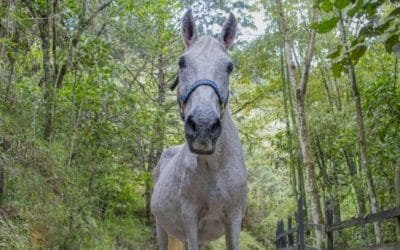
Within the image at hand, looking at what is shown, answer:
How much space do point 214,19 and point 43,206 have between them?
23.9 feet

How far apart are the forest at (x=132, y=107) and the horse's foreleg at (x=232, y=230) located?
913 millimetres

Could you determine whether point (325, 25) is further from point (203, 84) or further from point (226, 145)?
point (226, 145)

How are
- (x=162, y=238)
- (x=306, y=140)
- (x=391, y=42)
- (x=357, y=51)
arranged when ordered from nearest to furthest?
1. (x=391, y=42)
2. (x=357, y=51)
3. (x=162, y=238)
4. (x=306, y=140)

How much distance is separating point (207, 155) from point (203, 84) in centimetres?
36

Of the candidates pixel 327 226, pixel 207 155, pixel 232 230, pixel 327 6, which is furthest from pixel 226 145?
pixel 327 226

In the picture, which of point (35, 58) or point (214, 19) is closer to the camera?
point (35, 58)

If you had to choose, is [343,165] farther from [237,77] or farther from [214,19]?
[214,19]

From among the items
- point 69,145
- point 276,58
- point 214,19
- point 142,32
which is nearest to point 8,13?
point 69,145

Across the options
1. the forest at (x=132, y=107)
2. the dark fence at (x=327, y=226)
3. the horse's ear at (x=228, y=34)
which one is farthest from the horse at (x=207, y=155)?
the dark fence at (x=327, y=226)

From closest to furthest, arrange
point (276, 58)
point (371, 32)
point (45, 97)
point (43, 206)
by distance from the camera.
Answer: point (371, 32) → point (43, 206) → point (45, 97) → point (276, 58)

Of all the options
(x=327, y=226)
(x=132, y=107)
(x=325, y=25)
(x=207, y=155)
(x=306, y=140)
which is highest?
(x=132, y=107)

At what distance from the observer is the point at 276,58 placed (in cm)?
1094

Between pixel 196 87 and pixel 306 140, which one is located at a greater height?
pixel 306 140

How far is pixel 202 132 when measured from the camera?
2.00 meters
